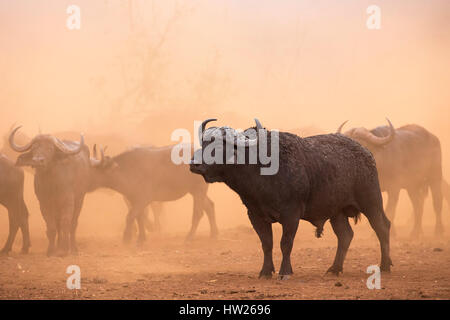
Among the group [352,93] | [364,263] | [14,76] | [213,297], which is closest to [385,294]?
[213,297]

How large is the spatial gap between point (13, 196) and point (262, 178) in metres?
7.34

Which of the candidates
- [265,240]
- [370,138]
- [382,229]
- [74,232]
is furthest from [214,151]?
[370,138]

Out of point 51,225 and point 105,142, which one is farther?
point 105,142

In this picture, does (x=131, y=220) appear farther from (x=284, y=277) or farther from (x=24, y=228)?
(x=284, y=277)

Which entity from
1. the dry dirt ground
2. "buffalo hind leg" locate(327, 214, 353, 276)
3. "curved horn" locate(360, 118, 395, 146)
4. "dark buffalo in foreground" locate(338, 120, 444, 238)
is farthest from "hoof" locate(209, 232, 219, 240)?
"buffalo hind leg" locate(327, 214, 353, 276)

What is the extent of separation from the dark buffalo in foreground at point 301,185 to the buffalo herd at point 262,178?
1 cm

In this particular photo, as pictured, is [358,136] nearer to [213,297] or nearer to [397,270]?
[397,270]

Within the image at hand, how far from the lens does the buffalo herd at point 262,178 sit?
33.7 ft

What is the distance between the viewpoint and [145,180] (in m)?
18.1

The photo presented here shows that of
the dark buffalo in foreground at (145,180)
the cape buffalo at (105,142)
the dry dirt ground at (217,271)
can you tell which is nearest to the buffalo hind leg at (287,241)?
the dry dirt ground at (217,271)

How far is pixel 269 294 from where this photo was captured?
9164mm

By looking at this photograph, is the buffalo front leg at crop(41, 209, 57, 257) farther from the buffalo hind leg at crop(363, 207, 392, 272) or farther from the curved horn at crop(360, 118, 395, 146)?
the curved horn at crop(360, 118, 395, 146)

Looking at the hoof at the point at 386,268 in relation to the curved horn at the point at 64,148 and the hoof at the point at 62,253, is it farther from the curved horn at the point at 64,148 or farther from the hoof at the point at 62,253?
the curved horn at the point at 64,148

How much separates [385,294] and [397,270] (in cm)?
268
